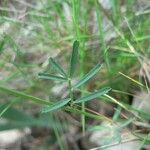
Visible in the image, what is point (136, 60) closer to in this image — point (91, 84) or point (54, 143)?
point (91, 84)

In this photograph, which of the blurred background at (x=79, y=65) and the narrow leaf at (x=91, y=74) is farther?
the blurred background at (x=79, y=65)

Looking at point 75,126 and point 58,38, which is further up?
point 58,38

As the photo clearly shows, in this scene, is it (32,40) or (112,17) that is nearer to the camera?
(112,17)

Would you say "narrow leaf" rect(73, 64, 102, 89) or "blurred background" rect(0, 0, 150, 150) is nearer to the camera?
"narrow leaf" rect(73, 64, 102, 89)

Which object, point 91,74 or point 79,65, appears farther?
→ point 79,65

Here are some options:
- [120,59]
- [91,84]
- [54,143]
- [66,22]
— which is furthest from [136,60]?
[54,143]

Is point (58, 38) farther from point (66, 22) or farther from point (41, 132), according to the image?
point (41, 132)

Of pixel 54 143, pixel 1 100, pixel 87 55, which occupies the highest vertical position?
pixel 87 55
